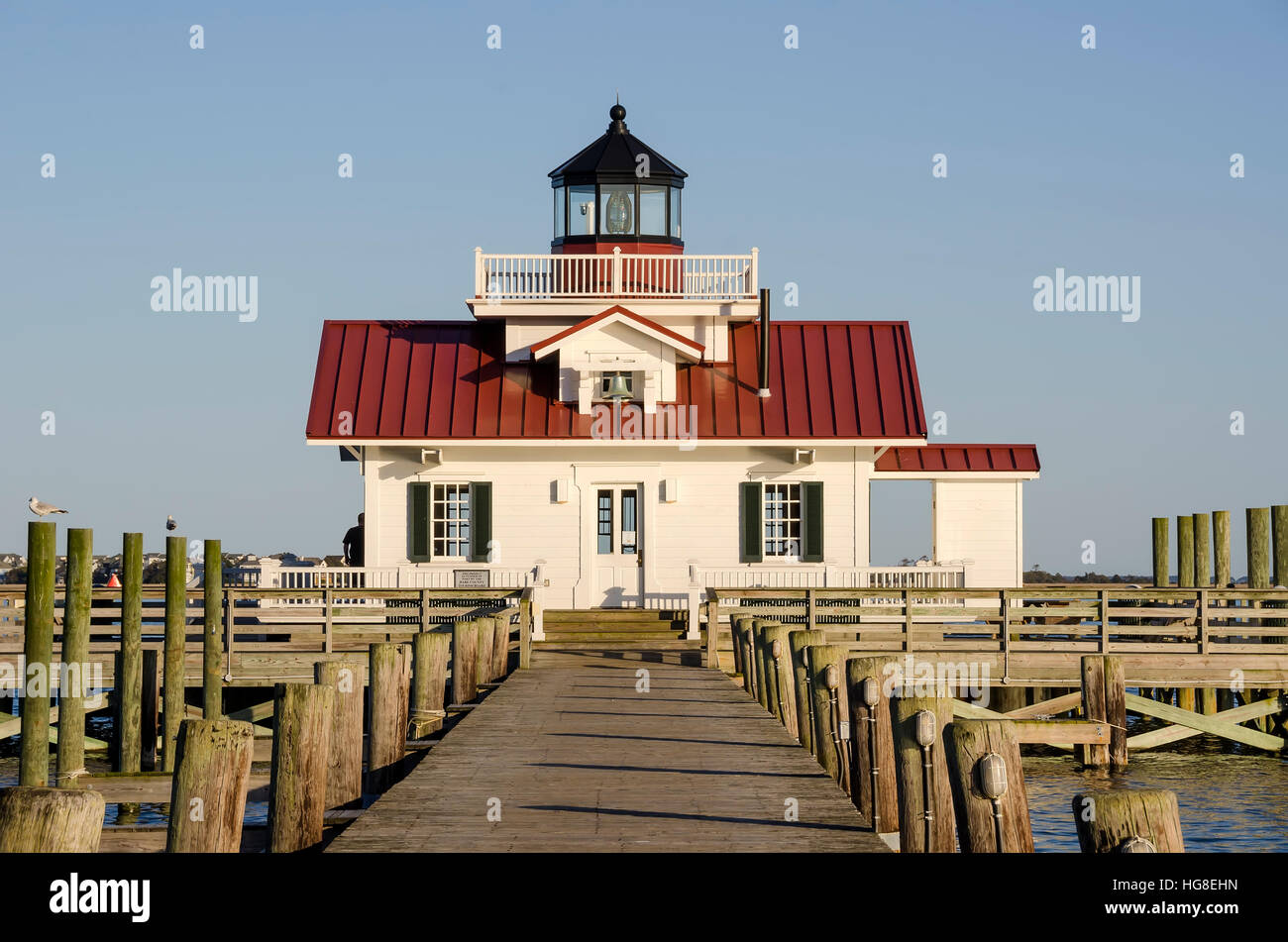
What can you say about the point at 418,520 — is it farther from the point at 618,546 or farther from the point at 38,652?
the point at 38,652

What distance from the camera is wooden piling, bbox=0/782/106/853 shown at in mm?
5258

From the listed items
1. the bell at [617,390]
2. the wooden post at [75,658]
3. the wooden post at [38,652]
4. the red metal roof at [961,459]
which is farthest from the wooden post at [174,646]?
the red metal roof at [961,459]

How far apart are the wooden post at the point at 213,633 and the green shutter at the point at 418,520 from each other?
6.26m

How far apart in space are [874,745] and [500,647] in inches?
375

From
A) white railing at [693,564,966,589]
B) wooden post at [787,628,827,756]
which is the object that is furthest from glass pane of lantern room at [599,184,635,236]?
wooden post at [787,628,827,756]

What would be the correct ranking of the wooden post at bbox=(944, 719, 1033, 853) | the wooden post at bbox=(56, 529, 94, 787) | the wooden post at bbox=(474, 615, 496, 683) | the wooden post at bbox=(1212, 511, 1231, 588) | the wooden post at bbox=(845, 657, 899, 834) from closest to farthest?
the wooden post at bbox=(944, 719, 1033, 853)
the wooden post at bbox=(845, 657, 899, 834)
the wooden post at bbox=(56, 529, 94, 787)
the wooden post at bbox=(474, 615, 496, 683)
the wooden post at bbox=(1212, 511, 1231, 588)

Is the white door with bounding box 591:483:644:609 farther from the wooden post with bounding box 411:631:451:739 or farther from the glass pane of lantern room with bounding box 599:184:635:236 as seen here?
the wooden post with bounding box 411:631:451:739

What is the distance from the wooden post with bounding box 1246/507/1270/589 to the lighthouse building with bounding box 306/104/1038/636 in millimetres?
4040

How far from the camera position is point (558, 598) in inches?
1013

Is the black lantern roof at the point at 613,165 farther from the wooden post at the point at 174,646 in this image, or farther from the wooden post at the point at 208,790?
the wooden post at the point at 208,790
